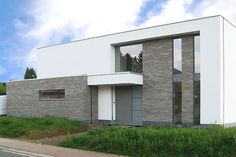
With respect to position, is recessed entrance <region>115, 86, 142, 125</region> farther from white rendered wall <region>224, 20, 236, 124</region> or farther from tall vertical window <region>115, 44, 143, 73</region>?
white rendered wall <region>224, 20, 236, 124</region>

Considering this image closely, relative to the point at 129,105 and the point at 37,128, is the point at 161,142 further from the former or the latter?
the point at 129,105

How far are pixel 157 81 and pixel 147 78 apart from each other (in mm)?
859

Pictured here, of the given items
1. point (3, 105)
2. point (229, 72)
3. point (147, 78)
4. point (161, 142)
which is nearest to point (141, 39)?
point (147, 78)

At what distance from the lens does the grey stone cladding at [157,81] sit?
24.4 metres


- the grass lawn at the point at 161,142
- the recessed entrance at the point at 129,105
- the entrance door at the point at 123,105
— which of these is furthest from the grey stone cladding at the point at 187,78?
Answer: the grass lawn at the point at 161,142

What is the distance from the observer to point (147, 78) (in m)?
25.5

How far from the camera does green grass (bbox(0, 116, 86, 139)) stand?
20.6 metres

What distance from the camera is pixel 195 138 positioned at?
12578 millimetres

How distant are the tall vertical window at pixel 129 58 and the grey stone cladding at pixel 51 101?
9.54 feet

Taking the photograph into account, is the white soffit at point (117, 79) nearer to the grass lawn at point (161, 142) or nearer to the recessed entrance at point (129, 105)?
the recessed entrance at point (129, 105)

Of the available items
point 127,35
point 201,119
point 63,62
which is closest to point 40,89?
point 63,62

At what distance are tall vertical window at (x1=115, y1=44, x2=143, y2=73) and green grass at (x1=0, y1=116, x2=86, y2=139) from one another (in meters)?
5.84

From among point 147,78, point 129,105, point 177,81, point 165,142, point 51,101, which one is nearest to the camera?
point 165,142

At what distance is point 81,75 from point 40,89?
16.4 ft
